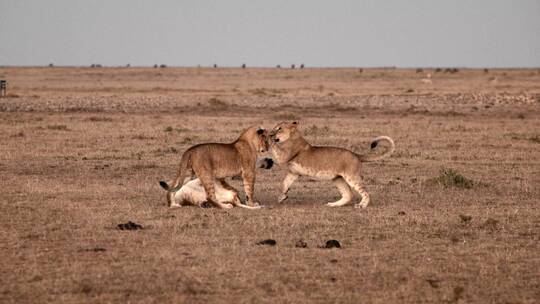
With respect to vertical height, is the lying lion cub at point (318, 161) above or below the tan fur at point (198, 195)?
above

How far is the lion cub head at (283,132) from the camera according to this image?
1388 centimetres

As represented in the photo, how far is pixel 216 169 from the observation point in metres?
12.9

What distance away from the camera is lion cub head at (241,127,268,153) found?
13.4 metres

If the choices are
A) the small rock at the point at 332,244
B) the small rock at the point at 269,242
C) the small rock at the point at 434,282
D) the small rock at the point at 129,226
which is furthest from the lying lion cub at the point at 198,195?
the small rock at the point at 434,282

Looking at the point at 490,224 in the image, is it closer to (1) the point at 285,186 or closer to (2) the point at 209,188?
(1) the point at 285,186

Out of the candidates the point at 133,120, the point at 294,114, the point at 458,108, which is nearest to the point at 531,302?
the point at 133,120

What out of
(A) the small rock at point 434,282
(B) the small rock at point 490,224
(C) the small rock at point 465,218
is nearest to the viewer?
(A) the small rock at point 434,282

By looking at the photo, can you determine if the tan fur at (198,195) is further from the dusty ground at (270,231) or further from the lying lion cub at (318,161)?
the lying lion cub at (318,161)

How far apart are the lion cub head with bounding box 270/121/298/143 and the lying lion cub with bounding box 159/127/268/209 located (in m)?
0.33

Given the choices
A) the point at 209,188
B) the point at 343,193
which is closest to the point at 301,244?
the point at 209,188

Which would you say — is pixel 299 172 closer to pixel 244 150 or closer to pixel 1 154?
pixel 244 150

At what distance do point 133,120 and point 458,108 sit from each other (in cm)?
1326

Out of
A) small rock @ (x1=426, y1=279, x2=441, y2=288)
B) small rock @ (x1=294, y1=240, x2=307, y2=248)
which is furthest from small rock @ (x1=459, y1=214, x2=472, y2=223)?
small rock @ (x1=426, y1=279, x2=441, y2=288)

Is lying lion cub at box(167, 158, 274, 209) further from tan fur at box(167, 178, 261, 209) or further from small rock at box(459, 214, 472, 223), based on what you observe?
small rock at box(459, 214, 472, 223)
